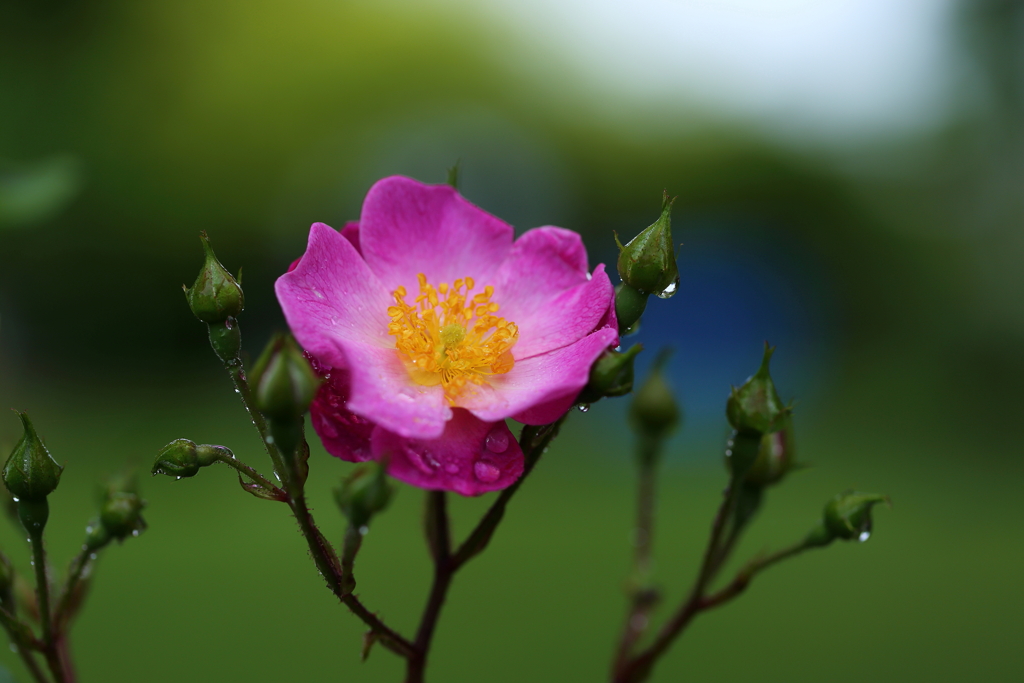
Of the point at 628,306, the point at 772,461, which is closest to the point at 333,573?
the point at 628,306

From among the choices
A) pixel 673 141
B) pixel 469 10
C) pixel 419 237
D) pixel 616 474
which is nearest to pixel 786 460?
pixel 419 237

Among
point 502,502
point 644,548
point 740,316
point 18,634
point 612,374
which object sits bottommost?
point 740,316

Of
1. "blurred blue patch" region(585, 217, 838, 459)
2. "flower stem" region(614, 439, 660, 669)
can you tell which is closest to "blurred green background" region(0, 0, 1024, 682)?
"blurred blue patch" region(585, 217, 838, 459)

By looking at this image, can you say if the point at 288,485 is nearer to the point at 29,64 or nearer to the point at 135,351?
the point at 135,351

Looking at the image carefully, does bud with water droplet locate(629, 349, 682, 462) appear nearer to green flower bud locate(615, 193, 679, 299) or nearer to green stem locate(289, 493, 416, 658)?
green flower bud locate(615, 193, 679, 299)

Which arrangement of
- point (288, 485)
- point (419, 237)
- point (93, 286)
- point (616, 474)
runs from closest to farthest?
point (288, 485)
point (419, 237)
point (616, 474)
point (93, 286)

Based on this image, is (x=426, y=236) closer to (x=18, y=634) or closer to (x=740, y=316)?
(x=18, y=634)
